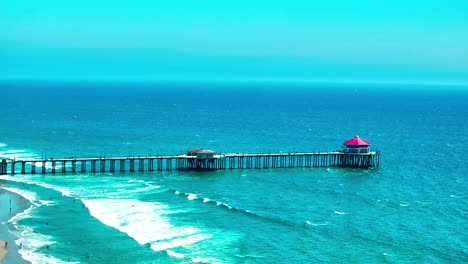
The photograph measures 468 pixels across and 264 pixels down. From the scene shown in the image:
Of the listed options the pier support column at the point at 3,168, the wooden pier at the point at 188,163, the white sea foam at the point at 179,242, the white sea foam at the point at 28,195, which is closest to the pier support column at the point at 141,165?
the wooden pier at the point at 188,163

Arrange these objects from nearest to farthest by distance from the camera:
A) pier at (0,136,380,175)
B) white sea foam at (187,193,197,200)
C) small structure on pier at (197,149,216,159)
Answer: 1. white sea foam at (187,193,197,200)
2. pier at (0,136,380,175)
3. small structure on pier at (197,149,216,159)

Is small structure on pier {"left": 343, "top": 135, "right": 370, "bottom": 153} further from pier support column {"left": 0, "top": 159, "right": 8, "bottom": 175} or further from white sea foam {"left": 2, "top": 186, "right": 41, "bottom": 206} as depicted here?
pier support column {"left": 0, "top": 159, "right": 8, "bottom": 175}

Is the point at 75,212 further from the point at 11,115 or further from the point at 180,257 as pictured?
the point at 11,115

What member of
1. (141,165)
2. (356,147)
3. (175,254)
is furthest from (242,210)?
(356,147)

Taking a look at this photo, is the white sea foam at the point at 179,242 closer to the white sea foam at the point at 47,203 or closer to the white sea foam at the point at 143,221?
the white sea foam at the point at 143,221

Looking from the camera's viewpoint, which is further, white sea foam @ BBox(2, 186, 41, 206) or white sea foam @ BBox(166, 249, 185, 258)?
white sea foam @ BBox(2, 186, 41, 206)

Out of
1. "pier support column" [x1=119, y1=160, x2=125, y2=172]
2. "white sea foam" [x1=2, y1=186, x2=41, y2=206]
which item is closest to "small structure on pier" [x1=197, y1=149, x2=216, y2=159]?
"pier support column" [x1=119, y1=160, x2=125, y2=172]

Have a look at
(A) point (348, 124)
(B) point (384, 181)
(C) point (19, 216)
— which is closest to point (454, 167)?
(B) point (384, 181)

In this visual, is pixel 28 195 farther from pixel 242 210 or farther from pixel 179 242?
pixel 179 242
